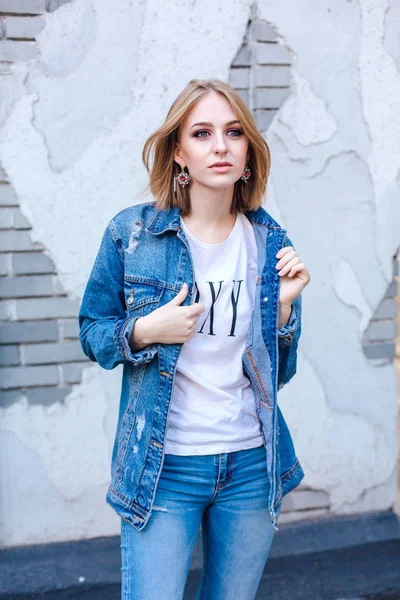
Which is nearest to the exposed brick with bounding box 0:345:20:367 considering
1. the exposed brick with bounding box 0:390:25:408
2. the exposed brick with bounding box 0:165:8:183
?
the exposed brick with bounding box 0:390:25:408

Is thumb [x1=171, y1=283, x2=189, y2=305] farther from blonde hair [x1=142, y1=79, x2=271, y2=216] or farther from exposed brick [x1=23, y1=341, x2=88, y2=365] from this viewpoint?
exposed brick [x1=23, y1=341, x2=88, y2=365]

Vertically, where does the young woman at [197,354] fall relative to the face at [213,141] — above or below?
below

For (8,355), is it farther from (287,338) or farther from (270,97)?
(270,97)

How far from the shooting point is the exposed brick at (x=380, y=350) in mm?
3430

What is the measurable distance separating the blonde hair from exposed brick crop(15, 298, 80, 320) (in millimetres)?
1195

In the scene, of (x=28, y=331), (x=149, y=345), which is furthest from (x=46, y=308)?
(x=149, y=345)

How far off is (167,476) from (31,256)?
152 cm

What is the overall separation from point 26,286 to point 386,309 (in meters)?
1.75

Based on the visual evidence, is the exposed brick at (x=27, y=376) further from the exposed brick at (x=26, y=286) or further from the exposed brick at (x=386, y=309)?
the exposed brick at (x=386, y=309)

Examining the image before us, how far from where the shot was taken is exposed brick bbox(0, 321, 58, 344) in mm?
3031

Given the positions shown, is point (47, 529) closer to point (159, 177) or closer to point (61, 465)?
point (61, 465)

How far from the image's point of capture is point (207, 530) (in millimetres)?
1965

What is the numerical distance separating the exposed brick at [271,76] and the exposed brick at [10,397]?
1764 millimetres

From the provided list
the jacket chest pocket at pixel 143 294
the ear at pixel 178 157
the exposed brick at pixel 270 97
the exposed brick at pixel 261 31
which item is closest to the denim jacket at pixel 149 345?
the jacket chest pocket at pixel 143 294
